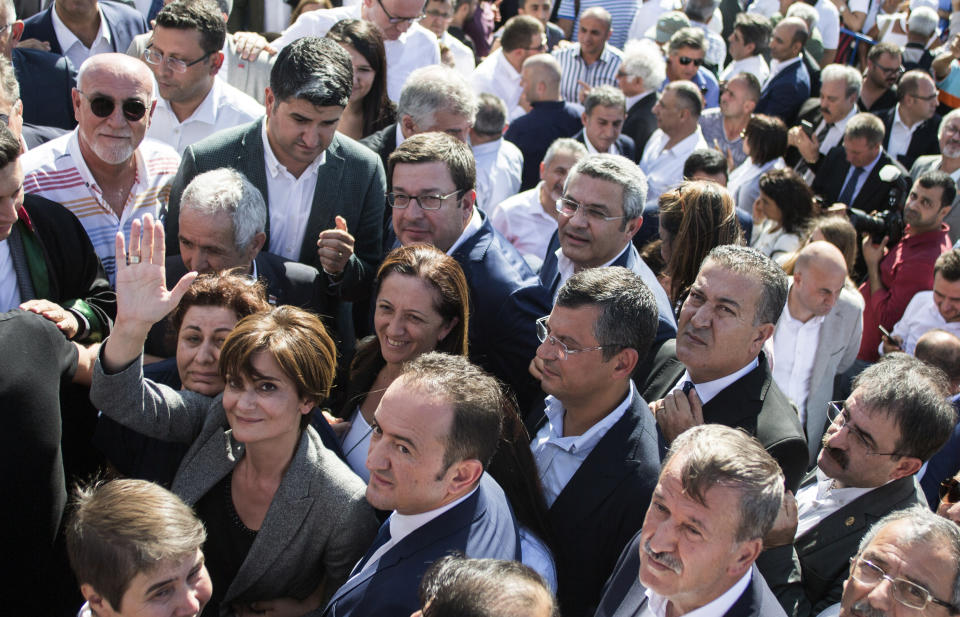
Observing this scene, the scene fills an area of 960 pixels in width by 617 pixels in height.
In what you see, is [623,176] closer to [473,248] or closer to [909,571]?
[473,248]

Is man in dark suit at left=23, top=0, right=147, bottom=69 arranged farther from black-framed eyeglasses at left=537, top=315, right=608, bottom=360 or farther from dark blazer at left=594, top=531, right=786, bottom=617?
dark blazer at left=594, top=531, right=786, bottom=617

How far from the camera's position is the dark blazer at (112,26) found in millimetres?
5031

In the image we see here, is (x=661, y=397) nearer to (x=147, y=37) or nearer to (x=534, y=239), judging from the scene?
(x=534, y=239)

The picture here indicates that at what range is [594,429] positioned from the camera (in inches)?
110

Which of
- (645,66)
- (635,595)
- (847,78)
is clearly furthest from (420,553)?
(847,78)

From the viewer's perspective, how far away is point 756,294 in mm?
3125

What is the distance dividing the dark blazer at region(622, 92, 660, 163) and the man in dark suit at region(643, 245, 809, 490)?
398 cm

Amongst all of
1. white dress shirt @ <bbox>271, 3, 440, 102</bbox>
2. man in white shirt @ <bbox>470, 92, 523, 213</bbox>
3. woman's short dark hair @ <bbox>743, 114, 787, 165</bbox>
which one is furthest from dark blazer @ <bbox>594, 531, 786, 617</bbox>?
woman's short dark hair @ <bbox>743, 114, 787, 165</bbox>

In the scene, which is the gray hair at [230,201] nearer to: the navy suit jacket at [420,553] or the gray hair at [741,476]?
the navy suit jacket at [420,553]

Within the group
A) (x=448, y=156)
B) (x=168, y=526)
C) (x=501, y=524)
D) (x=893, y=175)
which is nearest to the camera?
(x=168, y=526)

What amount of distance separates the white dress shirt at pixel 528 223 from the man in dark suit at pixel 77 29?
2.50m

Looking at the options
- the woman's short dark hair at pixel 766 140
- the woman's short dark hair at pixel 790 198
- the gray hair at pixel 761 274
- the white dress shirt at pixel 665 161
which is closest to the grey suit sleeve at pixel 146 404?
the gray hair at pixel 761 274

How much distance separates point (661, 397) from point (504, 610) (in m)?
1.80

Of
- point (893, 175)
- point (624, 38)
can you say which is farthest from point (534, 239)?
point (624, 38)
